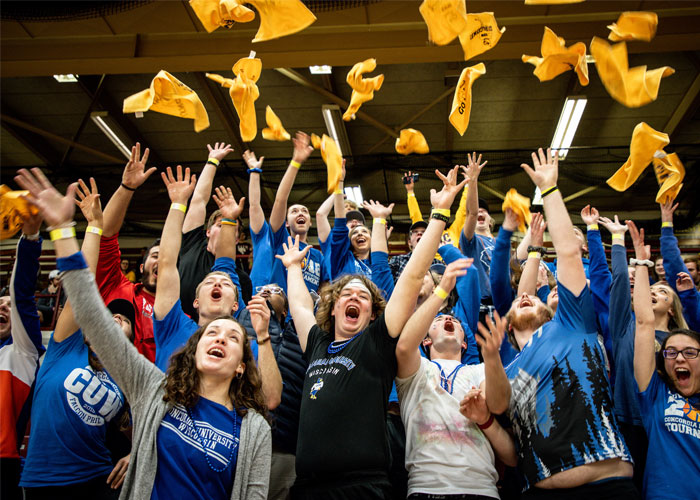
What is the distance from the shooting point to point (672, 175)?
Result: 3.61 meters

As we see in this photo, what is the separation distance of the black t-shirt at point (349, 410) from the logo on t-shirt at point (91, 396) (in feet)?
3.32

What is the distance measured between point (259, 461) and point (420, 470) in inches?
27.7

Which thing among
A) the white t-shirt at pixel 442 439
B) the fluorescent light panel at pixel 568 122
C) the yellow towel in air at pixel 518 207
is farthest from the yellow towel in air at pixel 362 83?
the fluorescent light panel at pixel 568 122

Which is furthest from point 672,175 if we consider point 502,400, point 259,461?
point 259,461

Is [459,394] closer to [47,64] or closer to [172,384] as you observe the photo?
[172,384]

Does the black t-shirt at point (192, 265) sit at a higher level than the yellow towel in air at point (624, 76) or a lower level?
lower

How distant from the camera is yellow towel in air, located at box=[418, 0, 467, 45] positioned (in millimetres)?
3367

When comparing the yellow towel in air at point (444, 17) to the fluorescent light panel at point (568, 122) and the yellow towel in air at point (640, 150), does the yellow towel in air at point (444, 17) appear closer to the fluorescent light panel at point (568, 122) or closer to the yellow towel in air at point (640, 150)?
the yellow towel in air at point (640, 150)

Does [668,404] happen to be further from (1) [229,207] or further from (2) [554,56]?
(1) [229,207]

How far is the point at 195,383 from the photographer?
218cm

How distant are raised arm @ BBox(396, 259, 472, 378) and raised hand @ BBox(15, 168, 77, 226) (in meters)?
1.44

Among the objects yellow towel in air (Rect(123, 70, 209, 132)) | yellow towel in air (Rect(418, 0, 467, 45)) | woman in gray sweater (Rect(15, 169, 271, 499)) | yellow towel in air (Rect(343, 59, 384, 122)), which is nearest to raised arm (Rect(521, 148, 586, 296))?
yellow towel in air (Rect(418, 0, 467, 45))

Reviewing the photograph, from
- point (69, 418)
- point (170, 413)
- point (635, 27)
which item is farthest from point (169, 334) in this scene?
point (635, 27)

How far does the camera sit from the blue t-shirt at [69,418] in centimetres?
235
